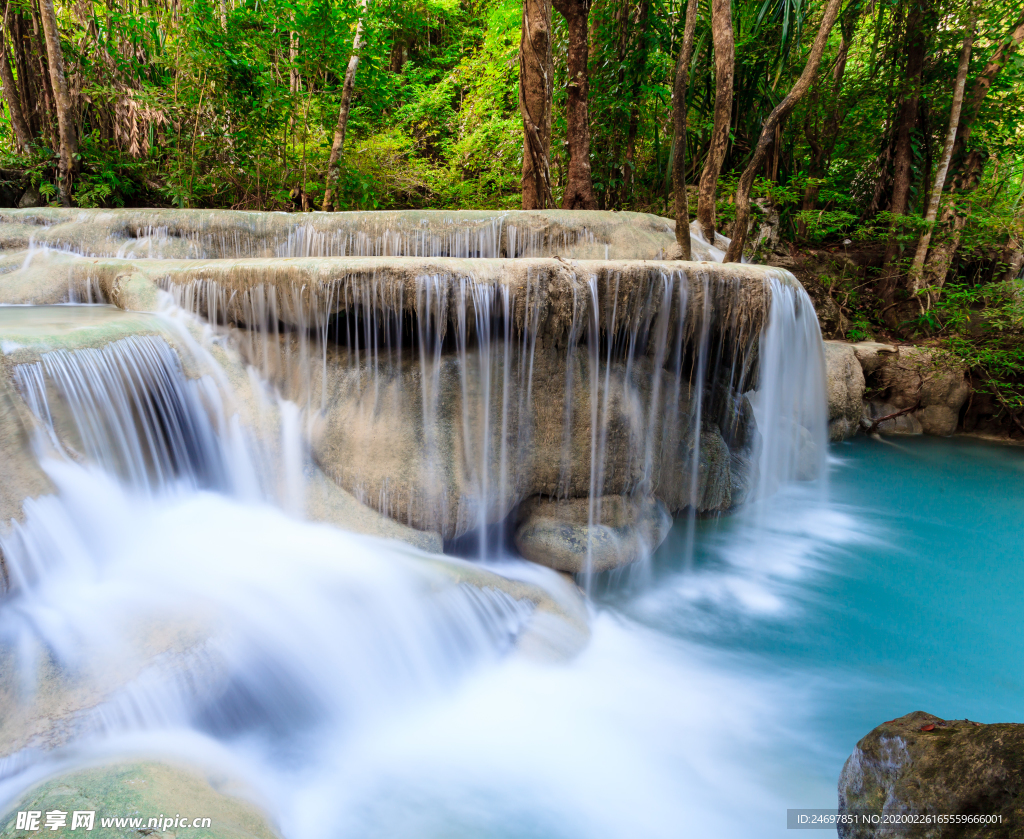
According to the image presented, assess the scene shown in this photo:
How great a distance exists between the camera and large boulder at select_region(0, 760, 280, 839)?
1672mm

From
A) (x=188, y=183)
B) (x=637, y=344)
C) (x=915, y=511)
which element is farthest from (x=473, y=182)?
(x=915, y=511)

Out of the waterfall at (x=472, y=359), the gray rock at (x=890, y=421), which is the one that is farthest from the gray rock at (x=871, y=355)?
the waterfall at (x=472, y=359)

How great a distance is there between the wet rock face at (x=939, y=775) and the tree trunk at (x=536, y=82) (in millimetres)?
6381

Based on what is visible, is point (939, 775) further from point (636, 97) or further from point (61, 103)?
point (61, 103)

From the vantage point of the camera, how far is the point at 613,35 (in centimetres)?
772

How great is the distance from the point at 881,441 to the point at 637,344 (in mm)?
5153

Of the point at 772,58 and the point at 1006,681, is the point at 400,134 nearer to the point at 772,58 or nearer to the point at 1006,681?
the point at 772,58

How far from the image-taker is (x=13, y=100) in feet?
23.2

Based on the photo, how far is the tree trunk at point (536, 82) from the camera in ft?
20.3

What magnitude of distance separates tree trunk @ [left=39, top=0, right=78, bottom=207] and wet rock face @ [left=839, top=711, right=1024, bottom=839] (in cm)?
940

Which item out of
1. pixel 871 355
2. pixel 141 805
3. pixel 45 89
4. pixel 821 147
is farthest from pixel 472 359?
pixel 821 147

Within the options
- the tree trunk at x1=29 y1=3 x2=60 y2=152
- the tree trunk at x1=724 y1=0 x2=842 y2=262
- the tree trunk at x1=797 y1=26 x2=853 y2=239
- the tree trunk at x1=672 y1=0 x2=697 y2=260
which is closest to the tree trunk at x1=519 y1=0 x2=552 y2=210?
the tree trunk at x1=672 y1=0 x2=697 y2=260

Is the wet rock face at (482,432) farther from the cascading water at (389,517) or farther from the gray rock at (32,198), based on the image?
the gray rock at (32,198)

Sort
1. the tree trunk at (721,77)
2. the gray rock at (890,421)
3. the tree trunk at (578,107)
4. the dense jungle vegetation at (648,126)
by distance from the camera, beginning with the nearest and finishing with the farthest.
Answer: the tree trunk at (721,77) → the tree trunk at (578,107) → the dense jungle vegetation at (648,126) → the gray rock at (890,421)
